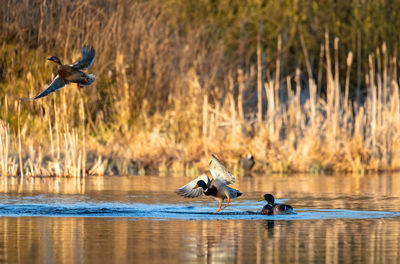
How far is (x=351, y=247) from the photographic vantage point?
9320mm

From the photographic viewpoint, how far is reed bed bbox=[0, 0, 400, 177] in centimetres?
2153

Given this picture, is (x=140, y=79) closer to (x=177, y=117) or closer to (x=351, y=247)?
(x=177, y=117)

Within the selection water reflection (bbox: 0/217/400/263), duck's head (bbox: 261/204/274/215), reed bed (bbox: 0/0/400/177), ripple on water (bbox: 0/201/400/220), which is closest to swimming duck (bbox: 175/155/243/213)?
ripple on water (bbox: 0/201/400/220)

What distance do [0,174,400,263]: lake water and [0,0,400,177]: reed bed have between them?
350 cm

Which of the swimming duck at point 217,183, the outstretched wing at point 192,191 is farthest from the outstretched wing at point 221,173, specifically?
the outstretched wing at point 192,191

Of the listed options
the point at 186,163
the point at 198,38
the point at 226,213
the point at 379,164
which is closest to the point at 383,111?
the point at 379,164

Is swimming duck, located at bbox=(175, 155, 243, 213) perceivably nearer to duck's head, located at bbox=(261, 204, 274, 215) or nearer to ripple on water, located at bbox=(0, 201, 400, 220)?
ripple on water, located at bbox=(0, 201, 400, 220)

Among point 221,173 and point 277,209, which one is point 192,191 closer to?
point 221,173

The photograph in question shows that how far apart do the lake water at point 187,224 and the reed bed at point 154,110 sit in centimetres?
350

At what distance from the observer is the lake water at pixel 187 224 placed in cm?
871

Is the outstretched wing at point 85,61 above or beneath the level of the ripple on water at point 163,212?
above

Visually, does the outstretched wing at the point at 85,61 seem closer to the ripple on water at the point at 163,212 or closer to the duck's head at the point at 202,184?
the ripple on water at the point at 163,212

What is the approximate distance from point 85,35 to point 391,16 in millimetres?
14025

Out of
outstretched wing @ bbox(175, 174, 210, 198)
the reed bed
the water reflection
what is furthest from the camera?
the reed bed
